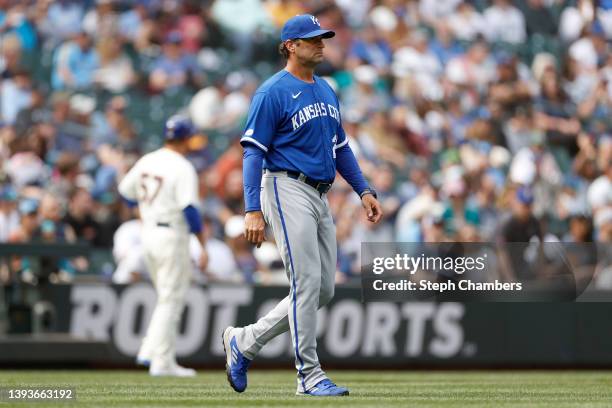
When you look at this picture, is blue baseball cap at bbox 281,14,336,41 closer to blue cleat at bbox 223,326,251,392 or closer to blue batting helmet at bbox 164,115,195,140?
blue cleat at bbox 223,326,251,392

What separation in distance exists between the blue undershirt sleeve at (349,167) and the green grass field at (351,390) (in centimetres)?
127

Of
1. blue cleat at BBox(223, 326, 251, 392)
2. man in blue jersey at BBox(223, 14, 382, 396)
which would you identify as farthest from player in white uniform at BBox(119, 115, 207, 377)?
man in blue jersey at BBox(223, 14, 382, 396)

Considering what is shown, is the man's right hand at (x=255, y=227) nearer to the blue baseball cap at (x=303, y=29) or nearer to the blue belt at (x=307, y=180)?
the blue belt at (x=307, y=180)

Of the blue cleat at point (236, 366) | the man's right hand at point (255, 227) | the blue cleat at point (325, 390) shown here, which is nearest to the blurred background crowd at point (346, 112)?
the blue cleat at point (236, 366)

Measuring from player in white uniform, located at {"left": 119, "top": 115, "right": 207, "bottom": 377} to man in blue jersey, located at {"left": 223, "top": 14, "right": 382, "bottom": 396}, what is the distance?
3.76 metres

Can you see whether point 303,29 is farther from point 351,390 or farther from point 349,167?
point 351,390

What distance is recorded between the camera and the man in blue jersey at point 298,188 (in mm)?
7438

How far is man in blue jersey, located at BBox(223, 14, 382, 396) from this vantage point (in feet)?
24.4

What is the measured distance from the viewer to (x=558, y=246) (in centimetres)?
1323

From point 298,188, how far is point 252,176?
0.30m

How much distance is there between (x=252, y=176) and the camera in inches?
291

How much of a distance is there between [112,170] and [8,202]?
6.11 feet

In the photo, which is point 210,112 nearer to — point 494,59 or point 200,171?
point 200,171

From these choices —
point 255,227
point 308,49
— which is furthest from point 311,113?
point 255,227
